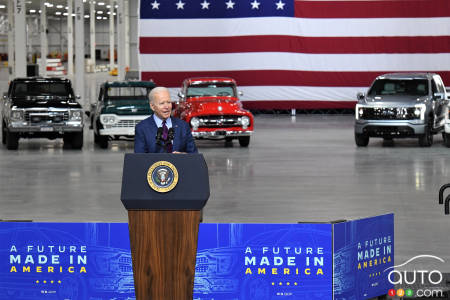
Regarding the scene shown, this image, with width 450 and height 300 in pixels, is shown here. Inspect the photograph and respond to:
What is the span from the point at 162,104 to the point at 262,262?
1.27 m

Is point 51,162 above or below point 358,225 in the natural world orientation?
below

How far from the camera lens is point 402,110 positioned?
949 inches

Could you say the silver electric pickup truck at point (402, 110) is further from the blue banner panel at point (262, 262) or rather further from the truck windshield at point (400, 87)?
the blue banner panel at point (262, 262)

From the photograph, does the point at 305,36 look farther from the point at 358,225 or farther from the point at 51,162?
the point at 358,225

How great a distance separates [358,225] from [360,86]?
29.6 meters

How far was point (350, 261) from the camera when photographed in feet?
23.9

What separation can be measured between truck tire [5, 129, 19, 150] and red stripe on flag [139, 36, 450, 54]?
42.5 feet

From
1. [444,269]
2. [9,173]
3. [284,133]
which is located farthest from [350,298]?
[284,133]

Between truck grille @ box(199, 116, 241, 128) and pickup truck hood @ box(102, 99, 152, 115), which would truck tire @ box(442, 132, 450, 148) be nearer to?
truck grille @ box(199, 116, 241, 128)

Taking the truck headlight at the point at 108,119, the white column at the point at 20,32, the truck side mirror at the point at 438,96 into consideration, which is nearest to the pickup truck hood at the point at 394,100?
the truck side mirror at the point at 438,96

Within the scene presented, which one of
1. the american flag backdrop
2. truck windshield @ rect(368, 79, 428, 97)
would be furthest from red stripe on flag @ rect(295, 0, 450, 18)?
truck windshield @ rect(368, 79, 428, 97)

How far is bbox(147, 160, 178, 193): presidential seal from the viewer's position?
6.16m

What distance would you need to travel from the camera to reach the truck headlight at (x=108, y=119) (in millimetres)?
A: 24141

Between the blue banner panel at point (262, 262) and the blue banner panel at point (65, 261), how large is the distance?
55cm
